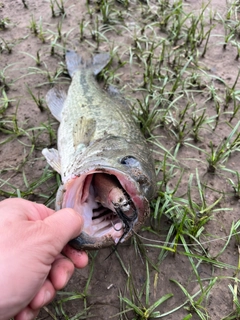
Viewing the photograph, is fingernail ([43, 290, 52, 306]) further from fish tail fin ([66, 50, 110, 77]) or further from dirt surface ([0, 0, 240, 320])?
fish tail fin ([66, 50, 110, 77])

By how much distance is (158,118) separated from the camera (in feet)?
12.3

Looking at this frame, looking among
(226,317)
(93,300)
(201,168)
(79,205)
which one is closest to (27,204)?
(79,205)

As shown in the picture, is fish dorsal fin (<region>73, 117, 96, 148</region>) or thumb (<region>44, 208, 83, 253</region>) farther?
fish dorsal fin (<region>73, 117, 96, 148</region>)

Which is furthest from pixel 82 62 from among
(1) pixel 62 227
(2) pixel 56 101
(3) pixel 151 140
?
(1) pixel 62 227

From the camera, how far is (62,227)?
1.99m

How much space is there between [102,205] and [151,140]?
4.38 feet

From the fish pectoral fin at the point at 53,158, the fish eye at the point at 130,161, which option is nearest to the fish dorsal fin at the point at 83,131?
the fish pectoral fin at the point at 53,158

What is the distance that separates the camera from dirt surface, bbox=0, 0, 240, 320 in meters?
2.66

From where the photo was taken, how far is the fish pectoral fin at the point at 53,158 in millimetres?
3070

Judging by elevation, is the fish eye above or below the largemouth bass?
above

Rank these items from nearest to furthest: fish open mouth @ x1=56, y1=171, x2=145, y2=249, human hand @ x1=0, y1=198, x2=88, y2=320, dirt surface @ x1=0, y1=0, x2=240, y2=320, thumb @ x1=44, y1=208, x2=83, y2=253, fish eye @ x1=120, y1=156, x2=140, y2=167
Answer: human hand @ x1=0, y1=198, x2=88, y2=320
thumb @ x1=44, y1=208, x2=83, y2=253
fish open mouth @ x1=56, y1=171, x2=145, y2=249
fish eye @ x1=120, y1=156, x2=140, y2=167
dirt surface @ x1=0, y1=0, x2=240, y2=320

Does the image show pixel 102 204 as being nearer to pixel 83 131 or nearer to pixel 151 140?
pixel 83 131

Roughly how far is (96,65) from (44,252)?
271cm

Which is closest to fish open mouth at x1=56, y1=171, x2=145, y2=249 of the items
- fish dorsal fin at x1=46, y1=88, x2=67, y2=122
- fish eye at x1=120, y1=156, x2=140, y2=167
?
fish eye at x1=120, y1=156, x2=140, y2=167
